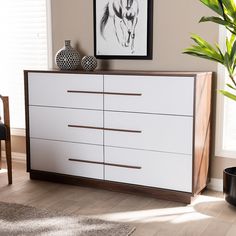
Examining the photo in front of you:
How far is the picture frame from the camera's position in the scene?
3428mm

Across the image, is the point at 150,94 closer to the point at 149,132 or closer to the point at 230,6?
the point at 149,132

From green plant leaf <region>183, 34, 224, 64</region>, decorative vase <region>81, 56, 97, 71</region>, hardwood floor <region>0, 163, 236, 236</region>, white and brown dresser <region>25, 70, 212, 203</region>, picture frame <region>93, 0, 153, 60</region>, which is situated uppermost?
picture frame <region>93, 0, 153, 60</region>

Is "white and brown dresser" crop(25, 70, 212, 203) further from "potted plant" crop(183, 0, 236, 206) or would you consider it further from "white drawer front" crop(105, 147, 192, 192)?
"potted plant" crop(183, 0, 236, 206)

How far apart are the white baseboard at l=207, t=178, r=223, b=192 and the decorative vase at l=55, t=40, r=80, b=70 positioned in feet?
4.85

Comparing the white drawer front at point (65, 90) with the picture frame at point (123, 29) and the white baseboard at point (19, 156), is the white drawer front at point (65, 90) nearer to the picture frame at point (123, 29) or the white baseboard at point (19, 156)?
the picture frame at point (123, 29)

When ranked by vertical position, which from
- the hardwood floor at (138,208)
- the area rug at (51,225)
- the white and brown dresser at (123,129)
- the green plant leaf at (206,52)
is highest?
the green plant leaf at (206,52)

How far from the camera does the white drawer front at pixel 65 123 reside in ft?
10.7

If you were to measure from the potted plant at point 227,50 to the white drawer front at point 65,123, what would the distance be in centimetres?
91

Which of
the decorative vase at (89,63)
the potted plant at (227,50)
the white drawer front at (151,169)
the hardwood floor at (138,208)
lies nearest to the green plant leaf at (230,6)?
the potted plant at (227,50)

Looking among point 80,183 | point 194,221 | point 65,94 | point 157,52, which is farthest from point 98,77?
point 194,221

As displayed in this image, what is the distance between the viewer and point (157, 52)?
3.45m

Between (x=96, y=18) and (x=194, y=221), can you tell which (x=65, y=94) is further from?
(x=194, y=221)

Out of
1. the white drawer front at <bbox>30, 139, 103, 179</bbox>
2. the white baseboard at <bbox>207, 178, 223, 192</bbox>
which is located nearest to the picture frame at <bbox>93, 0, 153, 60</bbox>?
the white drawer front at <bbox>30, 139, 103, 179</bbox>

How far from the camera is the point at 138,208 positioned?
2.92 m
